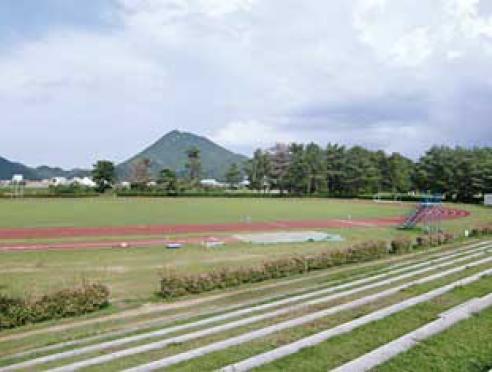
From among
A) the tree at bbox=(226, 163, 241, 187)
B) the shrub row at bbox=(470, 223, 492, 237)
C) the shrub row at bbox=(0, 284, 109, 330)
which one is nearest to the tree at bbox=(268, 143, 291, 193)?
the tree at bbox=(226, 163, 241, 187)

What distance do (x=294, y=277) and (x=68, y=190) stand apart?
86593 mm

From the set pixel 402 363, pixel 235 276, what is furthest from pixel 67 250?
pixel 402 363

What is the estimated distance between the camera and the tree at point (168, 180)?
359ft

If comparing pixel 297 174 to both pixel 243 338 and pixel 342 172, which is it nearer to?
pixel 342 172

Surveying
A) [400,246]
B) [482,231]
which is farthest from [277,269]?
[482,231]

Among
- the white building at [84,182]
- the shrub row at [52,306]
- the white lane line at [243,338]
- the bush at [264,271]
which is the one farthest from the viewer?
the white building at [84,182]

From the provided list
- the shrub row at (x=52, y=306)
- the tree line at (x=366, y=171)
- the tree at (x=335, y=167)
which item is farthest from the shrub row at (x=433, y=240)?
the tree at (x=335, y=167)

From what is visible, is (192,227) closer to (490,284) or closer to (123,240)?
(123,240)

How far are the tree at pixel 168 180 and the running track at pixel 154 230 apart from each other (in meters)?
64.1

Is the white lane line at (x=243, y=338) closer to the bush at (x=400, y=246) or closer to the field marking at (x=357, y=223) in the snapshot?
the bush at (x=400, y=246)

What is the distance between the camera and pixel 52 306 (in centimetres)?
1402

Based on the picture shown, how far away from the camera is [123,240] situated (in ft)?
107

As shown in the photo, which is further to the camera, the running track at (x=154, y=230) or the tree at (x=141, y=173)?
the tree at (x=141, y=173)

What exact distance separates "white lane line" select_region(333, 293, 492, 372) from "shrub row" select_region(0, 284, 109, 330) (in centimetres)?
955
